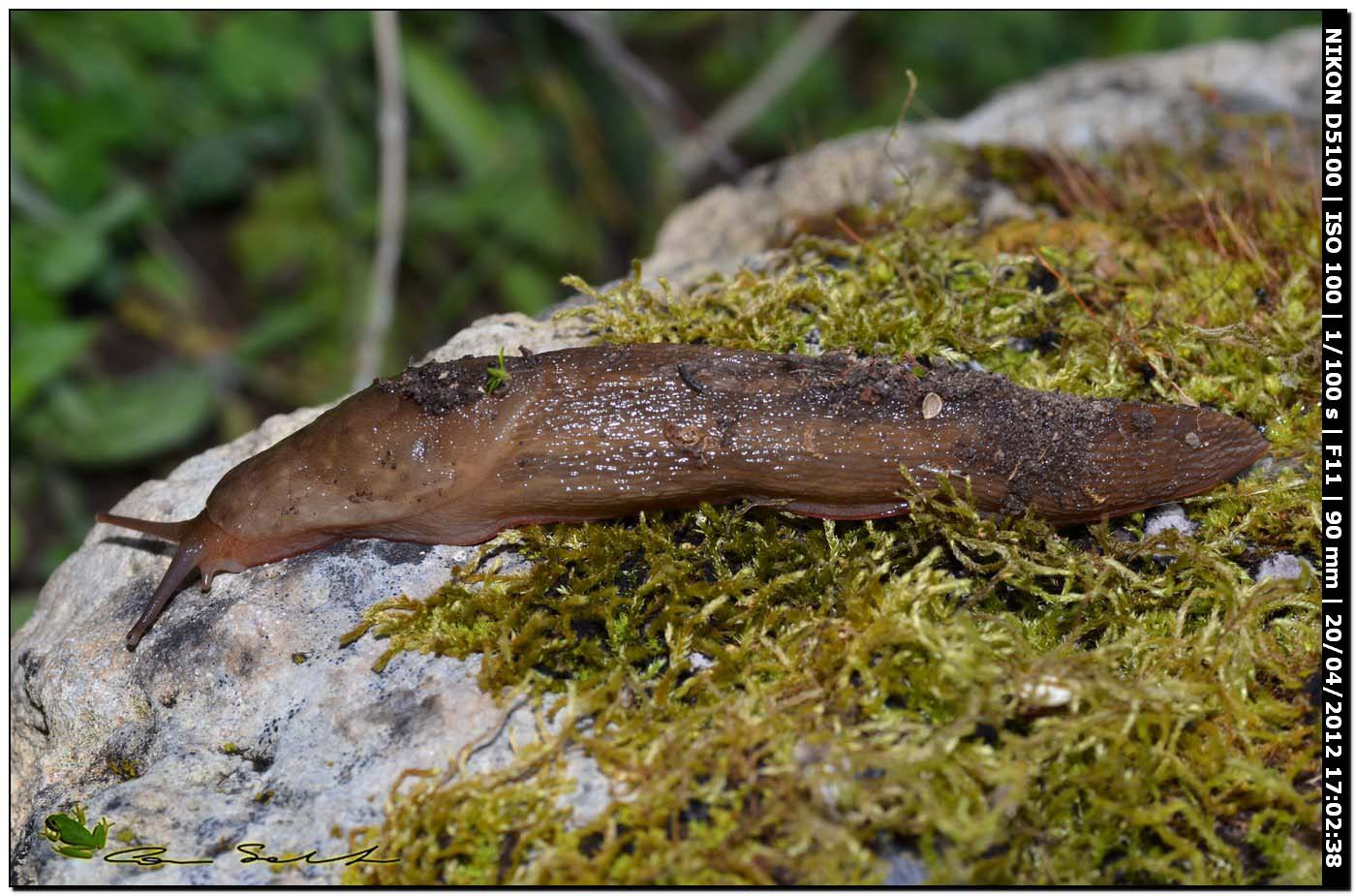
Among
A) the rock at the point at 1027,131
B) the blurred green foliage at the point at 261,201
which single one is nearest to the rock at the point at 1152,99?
the rock at the point at 1027,131

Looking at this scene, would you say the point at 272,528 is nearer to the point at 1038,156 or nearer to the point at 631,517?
the point at 631,517

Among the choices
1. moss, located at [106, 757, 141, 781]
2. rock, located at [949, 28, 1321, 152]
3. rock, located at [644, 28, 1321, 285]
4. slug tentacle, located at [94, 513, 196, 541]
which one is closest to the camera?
moss, located at [106, 757, 141, 781]

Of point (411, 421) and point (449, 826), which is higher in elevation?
point (411, 421)

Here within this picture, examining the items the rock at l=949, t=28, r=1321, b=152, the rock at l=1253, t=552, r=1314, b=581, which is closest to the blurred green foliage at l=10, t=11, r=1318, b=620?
the rock at l=949, t=28, r=1321, b=152

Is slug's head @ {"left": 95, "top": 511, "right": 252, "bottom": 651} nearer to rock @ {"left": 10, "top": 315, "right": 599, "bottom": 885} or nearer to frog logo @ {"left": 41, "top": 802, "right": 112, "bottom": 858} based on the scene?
rock @ {"left": 10, "top": 315, "right": 599, "bottom": 885}

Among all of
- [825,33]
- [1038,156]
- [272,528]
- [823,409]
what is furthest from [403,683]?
[825,33]

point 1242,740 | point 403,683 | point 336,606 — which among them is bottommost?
point 1242,740
